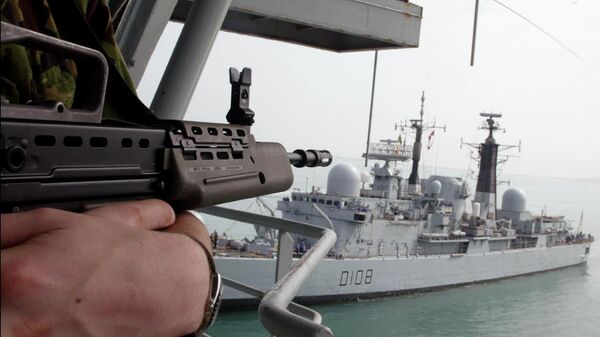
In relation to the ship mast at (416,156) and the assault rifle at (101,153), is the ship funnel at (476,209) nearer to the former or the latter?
the ship mast at (416,156)

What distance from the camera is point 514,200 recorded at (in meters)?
20.7

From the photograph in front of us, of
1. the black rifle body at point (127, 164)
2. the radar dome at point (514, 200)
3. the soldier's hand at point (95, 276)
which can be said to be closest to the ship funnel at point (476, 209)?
the radar dome at point (514, 200)

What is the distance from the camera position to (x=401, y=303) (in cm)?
1467

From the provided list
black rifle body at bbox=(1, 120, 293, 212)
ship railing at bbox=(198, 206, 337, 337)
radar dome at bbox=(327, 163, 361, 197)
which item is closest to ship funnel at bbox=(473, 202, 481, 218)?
radar dome at bbox=(327, 163, 361, 197)

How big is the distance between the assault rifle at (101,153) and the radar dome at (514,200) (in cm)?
2128

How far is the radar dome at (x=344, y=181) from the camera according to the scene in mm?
15766

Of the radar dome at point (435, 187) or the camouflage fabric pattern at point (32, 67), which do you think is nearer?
the camouflage fabric pattern at point (32, 67)

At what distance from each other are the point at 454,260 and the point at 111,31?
16.4 m

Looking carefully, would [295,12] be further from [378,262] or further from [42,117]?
[378,262]

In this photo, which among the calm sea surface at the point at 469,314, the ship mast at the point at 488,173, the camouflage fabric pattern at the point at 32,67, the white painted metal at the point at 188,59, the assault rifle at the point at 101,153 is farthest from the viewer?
the ship mast at the point at 488,173

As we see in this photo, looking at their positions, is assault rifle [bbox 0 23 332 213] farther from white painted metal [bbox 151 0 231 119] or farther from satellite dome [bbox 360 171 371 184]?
satellite dome [bbox 360 171 371 184]

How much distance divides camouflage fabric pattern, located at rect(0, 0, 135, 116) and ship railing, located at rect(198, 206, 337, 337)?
40 cm

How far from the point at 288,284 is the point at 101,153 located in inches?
13.6

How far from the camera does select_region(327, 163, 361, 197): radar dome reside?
15766mm
